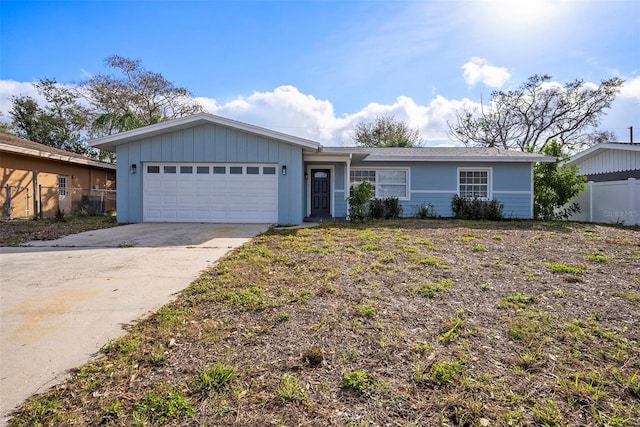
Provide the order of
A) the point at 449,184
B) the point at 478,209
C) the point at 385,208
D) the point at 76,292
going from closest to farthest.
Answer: the point at 76,292
the point at 478,209
the point at 385,208
the point at 449,184

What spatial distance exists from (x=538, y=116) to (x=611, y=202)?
1627 cm

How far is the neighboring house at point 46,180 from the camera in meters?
12.8

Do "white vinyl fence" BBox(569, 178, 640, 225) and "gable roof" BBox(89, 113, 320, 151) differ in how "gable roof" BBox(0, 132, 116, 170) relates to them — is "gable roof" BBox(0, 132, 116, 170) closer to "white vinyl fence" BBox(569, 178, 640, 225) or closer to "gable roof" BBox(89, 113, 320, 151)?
"gable roof" BBox(89, 113, 320, 151)

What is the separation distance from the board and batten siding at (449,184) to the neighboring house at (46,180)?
1232 cm

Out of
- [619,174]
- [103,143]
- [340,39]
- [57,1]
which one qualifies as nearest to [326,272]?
[340,39]

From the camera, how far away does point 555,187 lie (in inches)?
494

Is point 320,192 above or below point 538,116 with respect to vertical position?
below

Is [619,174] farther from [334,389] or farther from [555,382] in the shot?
[334,389]

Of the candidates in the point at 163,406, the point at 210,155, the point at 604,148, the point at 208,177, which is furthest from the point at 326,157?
the point at 163,406

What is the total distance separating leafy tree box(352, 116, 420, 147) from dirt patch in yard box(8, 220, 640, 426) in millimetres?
24145

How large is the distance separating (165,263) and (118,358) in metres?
3.18

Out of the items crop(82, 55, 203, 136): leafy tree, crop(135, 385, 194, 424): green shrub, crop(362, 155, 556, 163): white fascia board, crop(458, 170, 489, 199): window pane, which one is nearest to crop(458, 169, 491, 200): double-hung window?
crop(458, 170, 489, 199): window pane

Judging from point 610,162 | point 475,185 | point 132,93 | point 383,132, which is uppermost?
point 132,93

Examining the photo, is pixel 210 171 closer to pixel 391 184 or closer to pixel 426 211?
pixel 391 184
